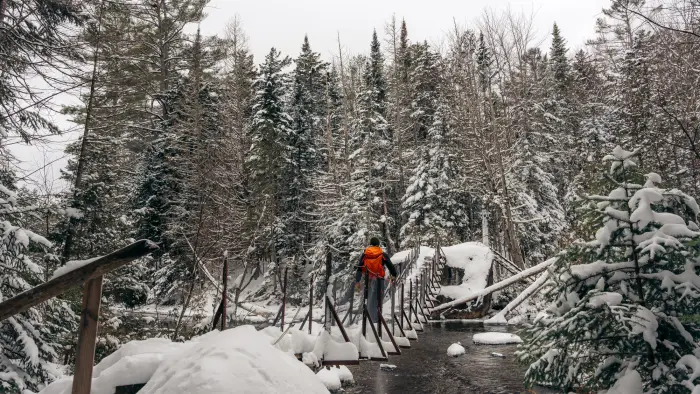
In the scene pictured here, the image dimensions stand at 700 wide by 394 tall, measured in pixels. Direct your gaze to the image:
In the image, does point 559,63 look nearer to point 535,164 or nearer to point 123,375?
point 535,164

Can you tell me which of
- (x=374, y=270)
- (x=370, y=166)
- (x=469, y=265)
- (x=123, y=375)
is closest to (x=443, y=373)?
(x=374, y=270)

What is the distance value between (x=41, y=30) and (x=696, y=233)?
9.24m

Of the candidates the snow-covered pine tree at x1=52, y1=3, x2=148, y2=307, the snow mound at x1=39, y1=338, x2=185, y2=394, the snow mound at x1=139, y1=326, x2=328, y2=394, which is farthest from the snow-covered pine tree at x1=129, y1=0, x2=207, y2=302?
the snow mound at x1=139, y1=326, x2=328, y2=394

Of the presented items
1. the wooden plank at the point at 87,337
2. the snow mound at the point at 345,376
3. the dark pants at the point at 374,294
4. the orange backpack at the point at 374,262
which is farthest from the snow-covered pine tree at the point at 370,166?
the wooden plank at the point at 87,337

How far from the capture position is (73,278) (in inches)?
81.6

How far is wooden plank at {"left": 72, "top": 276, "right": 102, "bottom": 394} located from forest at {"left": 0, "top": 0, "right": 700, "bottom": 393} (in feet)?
22.5

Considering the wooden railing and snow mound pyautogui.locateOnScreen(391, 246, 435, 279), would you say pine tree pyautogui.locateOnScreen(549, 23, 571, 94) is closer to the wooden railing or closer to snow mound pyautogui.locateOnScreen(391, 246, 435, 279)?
snow mound pyautogui.locateOnScreen(391, 246, 435, 279)

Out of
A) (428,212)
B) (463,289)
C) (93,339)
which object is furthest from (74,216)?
(428,212)

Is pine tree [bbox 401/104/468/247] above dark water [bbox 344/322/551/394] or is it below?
above

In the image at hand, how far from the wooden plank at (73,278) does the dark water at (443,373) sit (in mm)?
6683

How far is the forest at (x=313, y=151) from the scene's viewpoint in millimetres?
13867

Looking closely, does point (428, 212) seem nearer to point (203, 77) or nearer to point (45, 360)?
point (203, 77)

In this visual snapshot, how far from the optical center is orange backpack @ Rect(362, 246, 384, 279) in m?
7.71

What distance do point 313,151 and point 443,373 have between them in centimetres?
2313
